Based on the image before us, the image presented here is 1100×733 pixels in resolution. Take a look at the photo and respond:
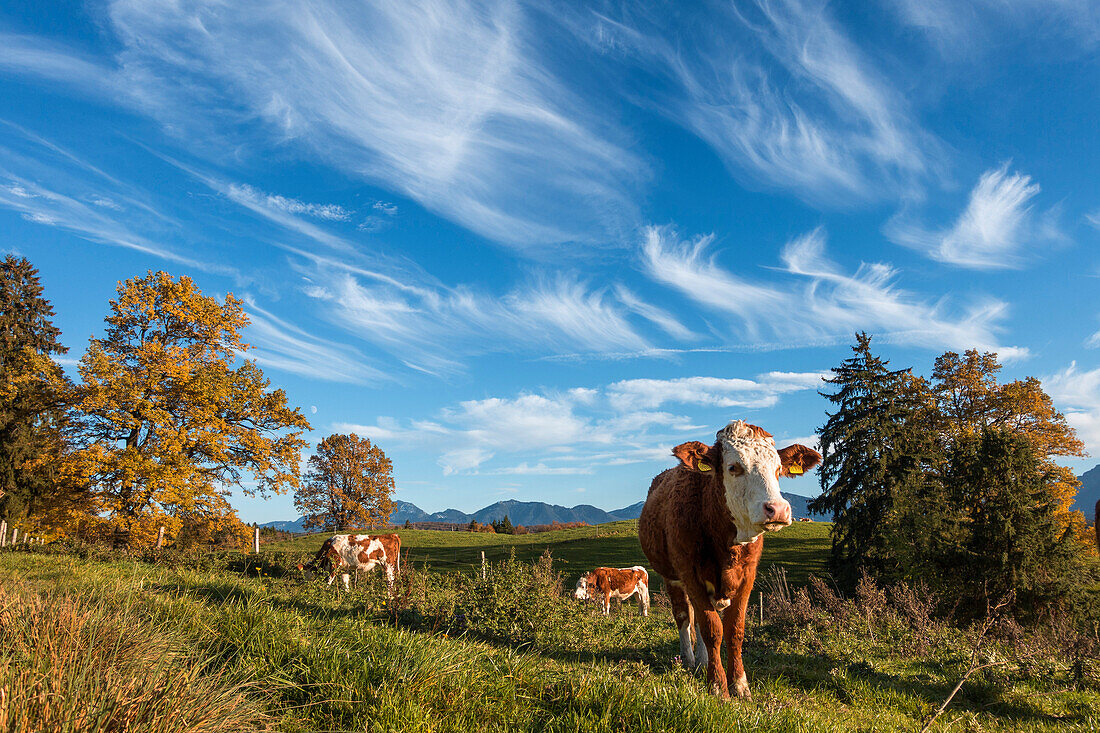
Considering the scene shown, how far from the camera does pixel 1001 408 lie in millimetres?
34719

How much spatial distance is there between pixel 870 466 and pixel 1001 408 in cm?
1396

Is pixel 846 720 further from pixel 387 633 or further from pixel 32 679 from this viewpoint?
pixel 32 679

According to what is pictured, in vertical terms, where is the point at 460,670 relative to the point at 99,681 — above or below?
below

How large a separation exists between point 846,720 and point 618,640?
3.89 m

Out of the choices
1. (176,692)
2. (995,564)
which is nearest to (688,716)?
(176,692)

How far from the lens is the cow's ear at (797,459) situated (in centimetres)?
627

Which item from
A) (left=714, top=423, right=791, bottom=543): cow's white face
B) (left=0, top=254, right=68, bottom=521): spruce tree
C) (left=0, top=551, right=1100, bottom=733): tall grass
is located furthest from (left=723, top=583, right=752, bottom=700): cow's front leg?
(left=0, top=254, right=68, bottom=521): spruce tree

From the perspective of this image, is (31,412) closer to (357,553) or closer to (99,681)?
(357,553)

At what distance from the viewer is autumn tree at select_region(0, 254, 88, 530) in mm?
21562

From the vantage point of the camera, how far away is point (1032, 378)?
113 ft

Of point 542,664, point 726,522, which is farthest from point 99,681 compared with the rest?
point 726,522

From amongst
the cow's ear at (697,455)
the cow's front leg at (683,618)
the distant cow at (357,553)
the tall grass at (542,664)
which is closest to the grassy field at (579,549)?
the distant cow at (357,553)

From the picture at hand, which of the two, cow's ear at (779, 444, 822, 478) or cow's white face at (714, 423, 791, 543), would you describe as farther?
cow's ear at (779, 444, 822, 478)

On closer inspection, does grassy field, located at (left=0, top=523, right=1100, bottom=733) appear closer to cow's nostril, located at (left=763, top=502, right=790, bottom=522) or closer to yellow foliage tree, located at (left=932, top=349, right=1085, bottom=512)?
cow's nostril, located at (left=763, top=502, right=790, bottom=522)
